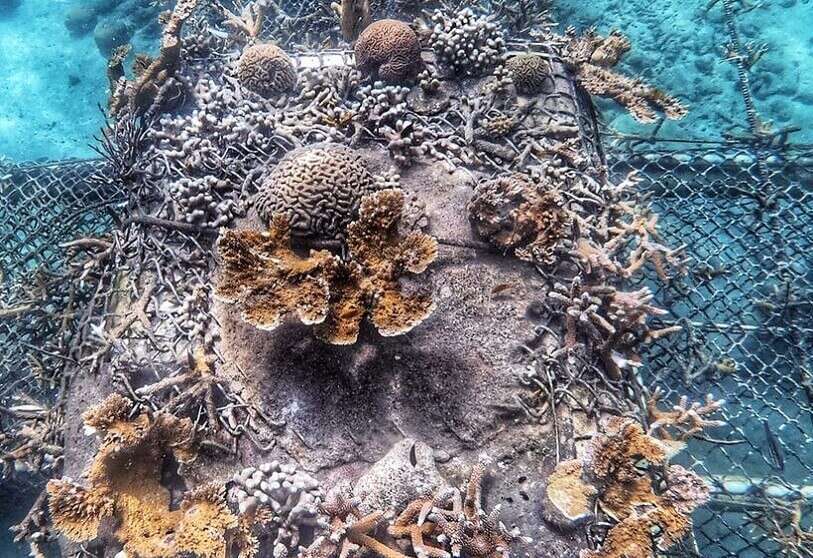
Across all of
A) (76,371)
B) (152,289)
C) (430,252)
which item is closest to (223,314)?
(152,289)

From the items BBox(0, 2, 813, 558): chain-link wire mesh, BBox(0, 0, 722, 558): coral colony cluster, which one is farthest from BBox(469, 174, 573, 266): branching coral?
BBox(0, 2, 813, 558): chain-link wire mesh

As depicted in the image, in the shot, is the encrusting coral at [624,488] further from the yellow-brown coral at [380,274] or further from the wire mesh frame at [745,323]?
the yellow-brown coral at [380,274]

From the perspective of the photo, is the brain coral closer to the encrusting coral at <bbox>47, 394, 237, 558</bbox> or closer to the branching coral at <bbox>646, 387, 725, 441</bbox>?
the encrusting coral at <bbox>47, 394, 237, 558</bbox>

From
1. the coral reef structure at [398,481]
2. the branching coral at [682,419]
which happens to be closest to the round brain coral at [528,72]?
the branching coral at [682,419]

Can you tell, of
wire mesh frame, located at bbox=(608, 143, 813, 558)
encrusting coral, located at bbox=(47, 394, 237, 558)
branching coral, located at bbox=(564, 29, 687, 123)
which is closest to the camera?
encrusting coral, located at bbox=(47, 394, 237, 558)

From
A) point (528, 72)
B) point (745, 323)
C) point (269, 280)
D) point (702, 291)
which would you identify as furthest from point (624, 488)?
point (528, 72)
